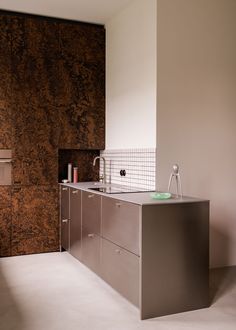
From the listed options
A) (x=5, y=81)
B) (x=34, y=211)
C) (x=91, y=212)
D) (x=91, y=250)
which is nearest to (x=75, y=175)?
(x=34, y=211)

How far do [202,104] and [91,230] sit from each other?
1684mm

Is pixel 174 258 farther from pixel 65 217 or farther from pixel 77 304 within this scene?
pixel 65 217

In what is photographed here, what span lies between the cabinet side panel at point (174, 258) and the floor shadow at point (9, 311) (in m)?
0.90

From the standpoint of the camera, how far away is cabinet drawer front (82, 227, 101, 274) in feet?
12.0

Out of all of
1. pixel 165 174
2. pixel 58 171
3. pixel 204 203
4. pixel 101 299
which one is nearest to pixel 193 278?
A: pixel 204 203

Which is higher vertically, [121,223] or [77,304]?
[121,223]

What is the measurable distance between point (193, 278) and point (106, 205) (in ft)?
3.18

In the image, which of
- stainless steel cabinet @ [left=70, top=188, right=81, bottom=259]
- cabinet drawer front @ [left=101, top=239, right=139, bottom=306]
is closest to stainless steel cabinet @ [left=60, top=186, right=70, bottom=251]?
stainless steel cabinet @ [left=70, top=188, right=81, bottom=259]

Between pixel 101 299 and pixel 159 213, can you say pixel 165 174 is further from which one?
pixel 101 299

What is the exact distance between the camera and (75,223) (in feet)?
13.9

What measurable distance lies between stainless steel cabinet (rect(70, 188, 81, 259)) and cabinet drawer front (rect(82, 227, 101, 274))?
148mm

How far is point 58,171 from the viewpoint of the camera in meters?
4.81

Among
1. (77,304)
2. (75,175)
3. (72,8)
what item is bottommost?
(77,304)

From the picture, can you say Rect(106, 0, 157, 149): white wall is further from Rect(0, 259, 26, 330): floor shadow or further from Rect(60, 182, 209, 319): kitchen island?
Rect(0, 259, 26, 330): floor shadow
